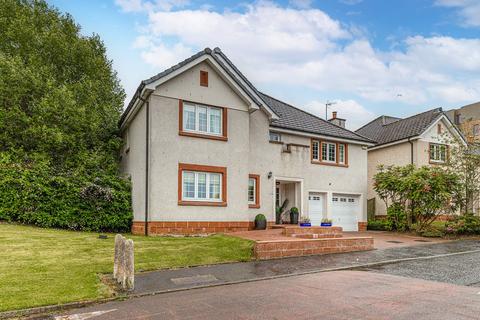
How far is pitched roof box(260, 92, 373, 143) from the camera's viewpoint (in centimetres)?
2255

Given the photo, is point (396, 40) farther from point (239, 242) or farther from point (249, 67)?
A: point (239, 242)

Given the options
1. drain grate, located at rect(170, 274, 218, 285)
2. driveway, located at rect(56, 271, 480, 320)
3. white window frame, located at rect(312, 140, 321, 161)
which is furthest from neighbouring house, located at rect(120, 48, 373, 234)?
driveway, located at rect(56, 271, 480, 320)

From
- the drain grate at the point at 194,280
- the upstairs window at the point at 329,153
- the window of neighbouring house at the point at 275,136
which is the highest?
the window of neighbouring house at the point at 275,136

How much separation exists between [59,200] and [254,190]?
9.19 metres

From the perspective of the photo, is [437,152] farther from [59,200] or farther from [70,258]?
[70,258]

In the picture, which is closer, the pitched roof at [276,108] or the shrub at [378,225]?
the pitched roof at [276,108]

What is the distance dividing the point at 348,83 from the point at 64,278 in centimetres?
1819

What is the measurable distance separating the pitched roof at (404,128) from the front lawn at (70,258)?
17333mm

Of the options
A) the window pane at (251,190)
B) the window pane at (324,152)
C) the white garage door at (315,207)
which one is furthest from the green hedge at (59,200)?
the window pane at (324,152)

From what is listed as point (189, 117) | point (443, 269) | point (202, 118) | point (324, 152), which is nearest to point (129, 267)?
point (443, 269)

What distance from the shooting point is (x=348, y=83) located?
2261 centimetres

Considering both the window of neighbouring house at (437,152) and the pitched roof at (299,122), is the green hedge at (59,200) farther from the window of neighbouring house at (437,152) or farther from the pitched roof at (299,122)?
the window of neighbouring house at (437,152)

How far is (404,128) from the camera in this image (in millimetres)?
28703

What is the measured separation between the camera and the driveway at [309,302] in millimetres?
7066
